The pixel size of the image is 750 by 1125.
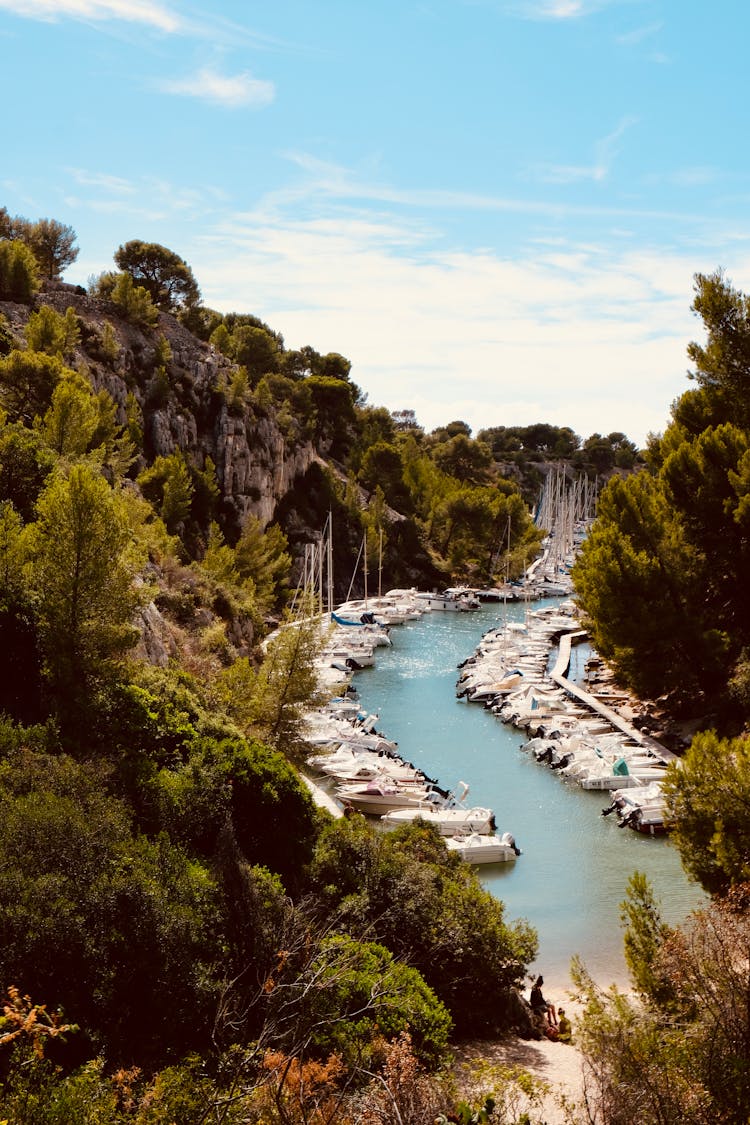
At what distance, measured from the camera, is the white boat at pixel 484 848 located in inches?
1131

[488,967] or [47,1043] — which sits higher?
[47,1043]

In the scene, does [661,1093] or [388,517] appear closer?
[661,1093]

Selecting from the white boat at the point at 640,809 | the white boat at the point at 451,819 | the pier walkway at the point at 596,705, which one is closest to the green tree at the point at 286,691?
the white boat at the point at 451,819

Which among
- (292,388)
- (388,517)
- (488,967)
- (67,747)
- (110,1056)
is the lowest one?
(488,967)

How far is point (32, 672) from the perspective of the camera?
21500 mm

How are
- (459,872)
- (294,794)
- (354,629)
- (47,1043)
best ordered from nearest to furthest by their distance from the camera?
(47,1043), (294,794), (459,872), (354,629)

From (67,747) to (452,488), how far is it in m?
91.5

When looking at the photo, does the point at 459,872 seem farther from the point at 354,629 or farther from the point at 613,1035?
the point at 354,629

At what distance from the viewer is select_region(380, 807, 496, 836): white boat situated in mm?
30203

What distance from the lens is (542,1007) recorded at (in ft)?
64.7

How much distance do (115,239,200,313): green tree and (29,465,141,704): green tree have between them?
73513 millimetres

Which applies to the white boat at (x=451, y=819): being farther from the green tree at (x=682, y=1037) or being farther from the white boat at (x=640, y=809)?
the green tree at (x=682, y=1037)

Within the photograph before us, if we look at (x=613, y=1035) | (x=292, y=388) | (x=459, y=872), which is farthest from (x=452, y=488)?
(x=613, y=1035)

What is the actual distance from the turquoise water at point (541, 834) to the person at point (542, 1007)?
7.65ft
